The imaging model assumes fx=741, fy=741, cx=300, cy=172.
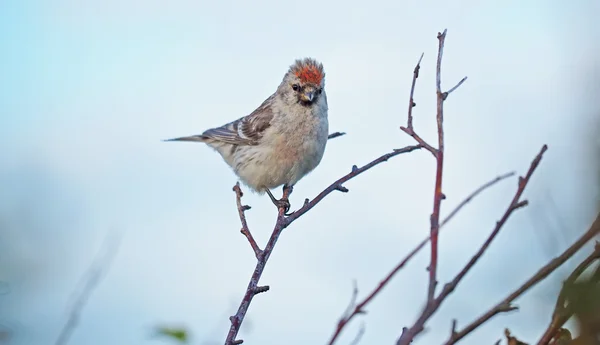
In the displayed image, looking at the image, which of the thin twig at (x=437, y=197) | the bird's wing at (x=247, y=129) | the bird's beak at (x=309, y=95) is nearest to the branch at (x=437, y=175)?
the thin twig at (x=437, y=197)

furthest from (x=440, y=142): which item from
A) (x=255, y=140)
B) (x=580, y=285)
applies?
(x=255, y=140)

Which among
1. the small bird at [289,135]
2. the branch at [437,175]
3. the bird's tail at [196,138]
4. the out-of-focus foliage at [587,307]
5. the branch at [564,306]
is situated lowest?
the out-of-focus foliage at [587,307]

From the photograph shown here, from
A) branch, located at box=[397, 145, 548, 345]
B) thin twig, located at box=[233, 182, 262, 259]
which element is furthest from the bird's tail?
branch, located at box=[397, 145, 548, 345]

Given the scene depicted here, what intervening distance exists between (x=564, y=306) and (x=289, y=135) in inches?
210

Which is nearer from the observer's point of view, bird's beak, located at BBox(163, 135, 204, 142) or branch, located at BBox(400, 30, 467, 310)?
branch, located at BBox(400, 30, 467, 310)

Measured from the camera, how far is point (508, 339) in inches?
62.2

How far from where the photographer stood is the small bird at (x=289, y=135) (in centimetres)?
645

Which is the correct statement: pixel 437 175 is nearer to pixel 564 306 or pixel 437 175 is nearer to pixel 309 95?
pixel 564 306

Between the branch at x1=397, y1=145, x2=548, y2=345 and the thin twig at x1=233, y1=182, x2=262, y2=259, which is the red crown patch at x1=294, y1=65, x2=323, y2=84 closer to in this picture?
the thin twig at x1=233, y1=182, x2=262, y2=259

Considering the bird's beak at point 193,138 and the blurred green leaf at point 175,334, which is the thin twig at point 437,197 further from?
the bird's beak at point 193,138

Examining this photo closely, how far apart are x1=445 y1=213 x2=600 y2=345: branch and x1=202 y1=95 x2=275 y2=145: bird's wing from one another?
557 centimetres

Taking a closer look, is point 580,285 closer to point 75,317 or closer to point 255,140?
point 75,317

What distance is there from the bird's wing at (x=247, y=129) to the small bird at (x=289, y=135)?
0.01m

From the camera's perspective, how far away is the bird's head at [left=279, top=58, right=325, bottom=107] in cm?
662
